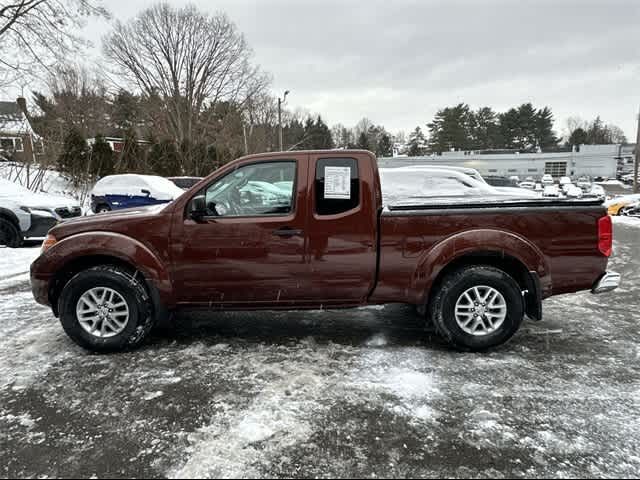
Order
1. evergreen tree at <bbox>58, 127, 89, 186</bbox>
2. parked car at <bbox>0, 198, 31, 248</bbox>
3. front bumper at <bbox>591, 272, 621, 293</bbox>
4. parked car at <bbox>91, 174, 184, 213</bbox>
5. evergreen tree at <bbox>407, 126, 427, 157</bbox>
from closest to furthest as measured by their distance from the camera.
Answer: front bumper at <bbox>591, 272, 621, 293</bbox>
parked car at <bbox>0, 198, 31, 248</bbox>
parked car at <bbox>91, 174, 184, 213</bbox>
evergreen tree at <bbox>58, 127, 89, 186</bbox>
evergreen tree at <bbox>407, 126, 427, 157</bbox>

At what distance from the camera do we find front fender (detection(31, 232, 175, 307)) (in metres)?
3.57

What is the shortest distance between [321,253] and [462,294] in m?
1.30

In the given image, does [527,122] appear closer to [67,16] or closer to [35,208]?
[67,16]

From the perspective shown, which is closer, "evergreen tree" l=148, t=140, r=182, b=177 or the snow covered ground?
the snow covered ground

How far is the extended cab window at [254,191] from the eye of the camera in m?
3.64

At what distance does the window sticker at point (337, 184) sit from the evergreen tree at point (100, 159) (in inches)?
830

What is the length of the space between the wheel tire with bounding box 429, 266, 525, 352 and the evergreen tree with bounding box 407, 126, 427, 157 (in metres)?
90.6

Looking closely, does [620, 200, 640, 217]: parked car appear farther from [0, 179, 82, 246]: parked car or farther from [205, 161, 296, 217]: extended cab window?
[0, 179, 82, 246]: parked car

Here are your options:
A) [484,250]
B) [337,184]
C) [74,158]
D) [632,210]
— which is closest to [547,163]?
[632,210]

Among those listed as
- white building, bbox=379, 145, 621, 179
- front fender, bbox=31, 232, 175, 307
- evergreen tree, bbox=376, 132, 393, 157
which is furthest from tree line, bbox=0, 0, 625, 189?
evergreen tree, bbox=376, 132, 393, 157

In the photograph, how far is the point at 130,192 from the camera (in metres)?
13.8

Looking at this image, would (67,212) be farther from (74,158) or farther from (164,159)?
(164,159)

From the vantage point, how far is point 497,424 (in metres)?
2.62

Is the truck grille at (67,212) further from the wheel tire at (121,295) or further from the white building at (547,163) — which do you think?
the white building at (547,163)
